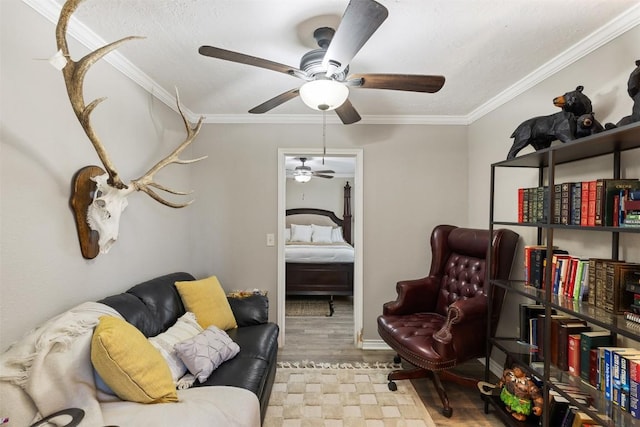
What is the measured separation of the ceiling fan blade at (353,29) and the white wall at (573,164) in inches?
58.0

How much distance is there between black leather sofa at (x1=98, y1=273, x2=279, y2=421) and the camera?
176 centimetres

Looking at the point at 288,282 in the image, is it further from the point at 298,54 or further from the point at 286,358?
the point at 298,54

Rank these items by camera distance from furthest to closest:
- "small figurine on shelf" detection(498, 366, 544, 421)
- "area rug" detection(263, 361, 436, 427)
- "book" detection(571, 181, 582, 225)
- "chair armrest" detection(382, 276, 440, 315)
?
"chair armrest" detection(382, 276, 440, 315) < "area rug" detection(263, 361, 436, 427) < "small figurine on shelf" detection(498, 366, 544, 421) < "book" detection(571, 181, 582, 225)

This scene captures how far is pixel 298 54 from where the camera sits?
201 centimetres

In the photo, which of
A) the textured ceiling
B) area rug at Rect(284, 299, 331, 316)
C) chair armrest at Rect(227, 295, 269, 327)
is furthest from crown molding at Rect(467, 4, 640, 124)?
area rug at Rect(284, 299, 331, 316)

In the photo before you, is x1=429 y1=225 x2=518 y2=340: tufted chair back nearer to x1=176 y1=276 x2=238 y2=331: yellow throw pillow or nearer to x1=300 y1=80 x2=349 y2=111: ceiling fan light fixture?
x1=300 y1=80 x2=349 y2=111: ceiling fan light fixture

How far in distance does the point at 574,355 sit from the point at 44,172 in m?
2.91

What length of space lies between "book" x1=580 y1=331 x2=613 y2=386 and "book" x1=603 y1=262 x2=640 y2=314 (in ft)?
0.68

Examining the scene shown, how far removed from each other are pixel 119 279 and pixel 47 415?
1014 millimetres

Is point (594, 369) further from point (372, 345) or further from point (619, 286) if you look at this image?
point (372, 345)

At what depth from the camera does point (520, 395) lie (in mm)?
1901

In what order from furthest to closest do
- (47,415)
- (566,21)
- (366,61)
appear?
(366,61), (566,21), (47,415)

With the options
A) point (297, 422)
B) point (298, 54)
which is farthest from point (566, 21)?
point (297, 422)

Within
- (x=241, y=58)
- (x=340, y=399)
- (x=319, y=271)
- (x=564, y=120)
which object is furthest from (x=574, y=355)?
(x=319, y=271)
